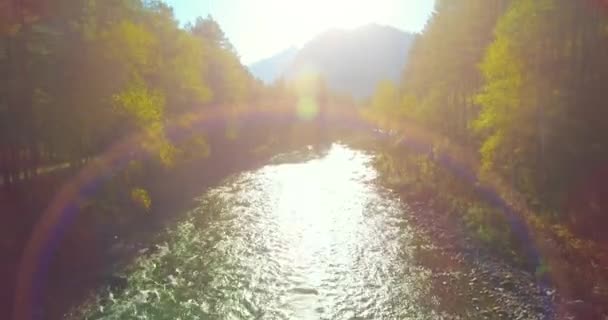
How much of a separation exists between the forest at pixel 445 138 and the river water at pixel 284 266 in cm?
326

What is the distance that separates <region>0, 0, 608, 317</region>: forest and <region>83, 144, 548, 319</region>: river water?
3264mm

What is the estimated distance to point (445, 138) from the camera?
4966 centimetres

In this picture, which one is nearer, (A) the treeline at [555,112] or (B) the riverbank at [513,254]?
(B) the riverbank at [513,254]

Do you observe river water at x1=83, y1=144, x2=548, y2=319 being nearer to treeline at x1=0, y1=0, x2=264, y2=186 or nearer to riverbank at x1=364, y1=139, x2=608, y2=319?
riverbank at x1=364, y1=139, x2=608, y2=319

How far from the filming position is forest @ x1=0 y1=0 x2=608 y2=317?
21.7m

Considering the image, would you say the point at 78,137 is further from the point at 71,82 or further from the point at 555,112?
the point at 555,112

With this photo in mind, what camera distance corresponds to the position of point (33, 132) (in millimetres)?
27953

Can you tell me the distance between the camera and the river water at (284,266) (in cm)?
1900

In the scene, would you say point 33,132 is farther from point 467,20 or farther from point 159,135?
point 467,20

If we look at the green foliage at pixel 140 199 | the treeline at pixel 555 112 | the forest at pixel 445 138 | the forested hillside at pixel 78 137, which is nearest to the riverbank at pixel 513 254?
the forest at pixel 445 138

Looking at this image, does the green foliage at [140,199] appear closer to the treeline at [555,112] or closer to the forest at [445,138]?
the forest at [445,138]

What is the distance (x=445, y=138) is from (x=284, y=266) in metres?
31.8

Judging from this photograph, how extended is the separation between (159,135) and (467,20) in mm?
27860

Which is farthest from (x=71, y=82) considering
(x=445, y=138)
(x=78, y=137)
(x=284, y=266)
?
(x=445, y=138)
